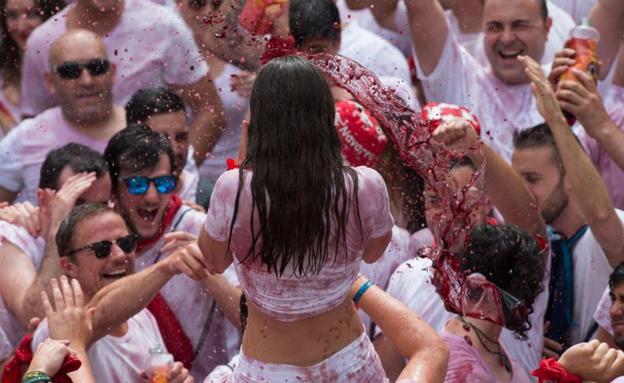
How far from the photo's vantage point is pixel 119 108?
262 inches

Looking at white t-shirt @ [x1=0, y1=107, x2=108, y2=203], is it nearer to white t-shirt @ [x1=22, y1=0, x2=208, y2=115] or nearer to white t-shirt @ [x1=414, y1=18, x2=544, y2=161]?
white t-shirt @ [x1=22, y1=0, x2=208, y2=115]

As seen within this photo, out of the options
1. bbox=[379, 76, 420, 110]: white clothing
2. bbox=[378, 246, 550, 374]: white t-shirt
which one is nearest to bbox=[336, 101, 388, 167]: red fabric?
bbox=[379, 76, 420, 110]: white clothing

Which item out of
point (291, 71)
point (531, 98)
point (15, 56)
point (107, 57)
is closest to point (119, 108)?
point (107, 57)

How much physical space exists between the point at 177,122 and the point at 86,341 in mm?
1873

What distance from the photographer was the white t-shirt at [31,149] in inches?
257

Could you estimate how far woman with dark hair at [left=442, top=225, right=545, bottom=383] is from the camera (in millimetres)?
4539

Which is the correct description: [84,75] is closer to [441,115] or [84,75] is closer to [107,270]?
[107,270]

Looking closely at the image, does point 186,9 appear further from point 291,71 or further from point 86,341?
point 291,71

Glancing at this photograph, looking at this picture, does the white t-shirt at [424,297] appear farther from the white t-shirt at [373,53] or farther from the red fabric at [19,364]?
the white t-shirt at [373,53]

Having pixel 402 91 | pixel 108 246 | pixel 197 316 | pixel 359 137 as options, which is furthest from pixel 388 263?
pixel 108 246

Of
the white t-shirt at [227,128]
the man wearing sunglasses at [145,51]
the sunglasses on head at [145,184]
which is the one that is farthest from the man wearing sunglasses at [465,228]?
the man wearing sunglasses at [145,51]

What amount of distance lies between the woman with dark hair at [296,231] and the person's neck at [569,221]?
2.06 m

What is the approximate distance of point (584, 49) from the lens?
19.3 feet

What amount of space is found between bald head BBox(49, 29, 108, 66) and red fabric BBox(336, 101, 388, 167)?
172cm
